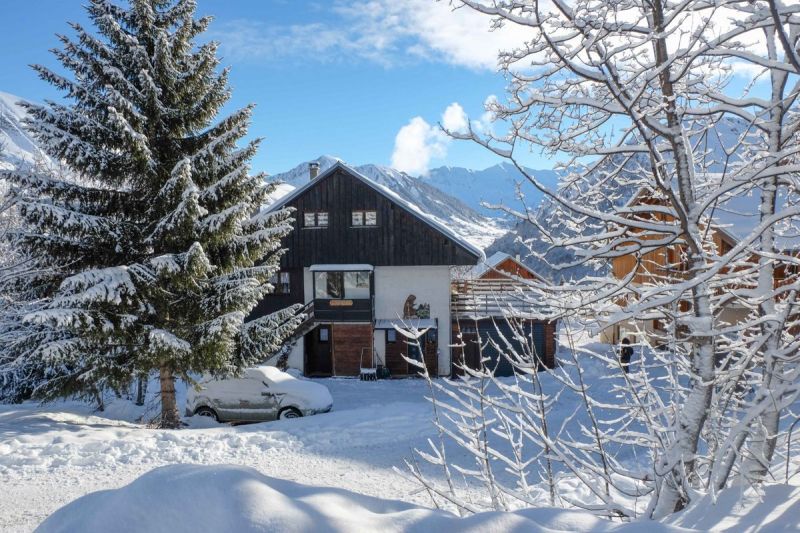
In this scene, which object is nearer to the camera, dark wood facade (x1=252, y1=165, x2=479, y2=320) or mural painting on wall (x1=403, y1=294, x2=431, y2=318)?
dark wood facade (x1=252, y1=165, x2=479, y2=320)

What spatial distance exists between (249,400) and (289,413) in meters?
A: 1.21

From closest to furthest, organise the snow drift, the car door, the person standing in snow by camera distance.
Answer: the snow drift
the person standing in snow
the car door

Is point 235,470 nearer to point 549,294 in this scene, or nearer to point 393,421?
point 549,294

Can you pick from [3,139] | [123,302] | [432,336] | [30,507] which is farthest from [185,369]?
[432,336]

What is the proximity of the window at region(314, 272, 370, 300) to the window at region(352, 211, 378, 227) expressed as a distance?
2.29 meters

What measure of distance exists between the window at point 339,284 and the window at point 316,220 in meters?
2.22

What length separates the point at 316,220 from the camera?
23.0 metres

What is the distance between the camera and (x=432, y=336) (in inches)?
890

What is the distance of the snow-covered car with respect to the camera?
14.4 meters

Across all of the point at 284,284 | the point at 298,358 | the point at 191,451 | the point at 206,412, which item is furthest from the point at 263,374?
the point at 284,284

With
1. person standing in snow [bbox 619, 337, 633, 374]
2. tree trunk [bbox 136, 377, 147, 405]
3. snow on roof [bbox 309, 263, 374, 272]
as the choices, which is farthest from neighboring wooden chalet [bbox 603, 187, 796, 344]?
tree trunk [bbox 136, 377, 147, 405]

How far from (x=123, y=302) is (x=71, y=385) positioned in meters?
2.67

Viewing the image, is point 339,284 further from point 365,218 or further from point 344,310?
point 365,218

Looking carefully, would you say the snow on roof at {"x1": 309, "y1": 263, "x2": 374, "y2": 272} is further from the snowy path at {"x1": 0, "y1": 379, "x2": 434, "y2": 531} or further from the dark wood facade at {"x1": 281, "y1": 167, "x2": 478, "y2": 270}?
the snowy path at {"x1": 0, "y1": 379, "x2": 434, "y2": 531}
